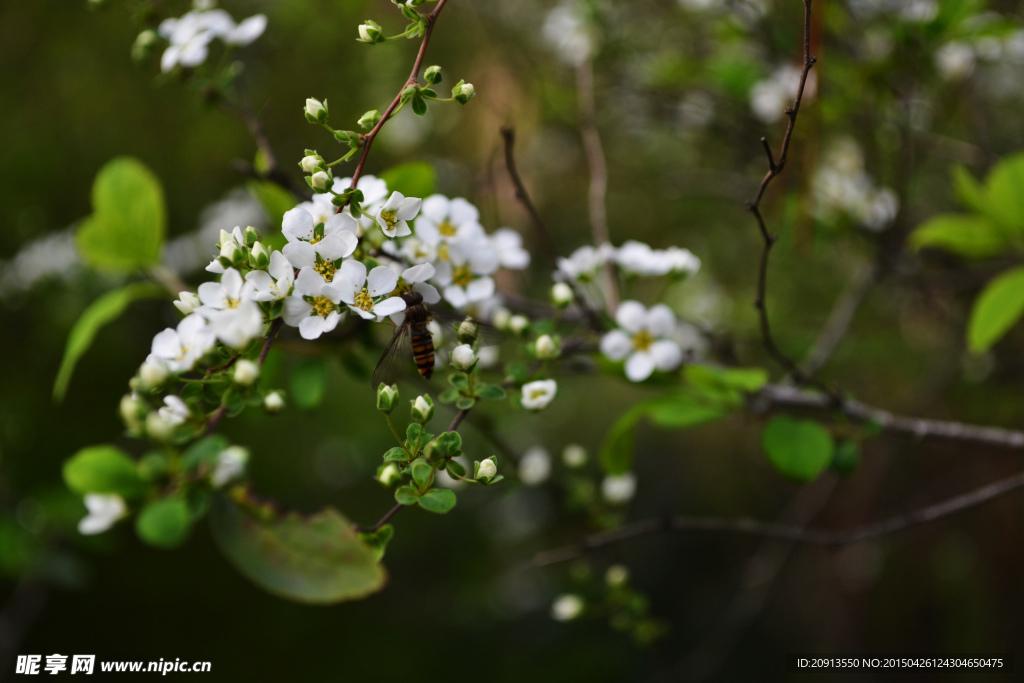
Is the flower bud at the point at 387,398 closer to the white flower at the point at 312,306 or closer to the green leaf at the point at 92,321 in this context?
the white flower at the point at 312,306

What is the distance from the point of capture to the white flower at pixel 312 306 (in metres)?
0.79

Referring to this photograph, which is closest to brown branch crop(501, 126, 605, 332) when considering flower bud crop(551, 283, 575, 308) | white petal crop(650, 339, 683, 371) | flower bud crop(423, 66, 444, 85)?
flower bud crop(551, 283, 575, 308)

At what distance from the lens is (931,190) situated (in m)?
3.03

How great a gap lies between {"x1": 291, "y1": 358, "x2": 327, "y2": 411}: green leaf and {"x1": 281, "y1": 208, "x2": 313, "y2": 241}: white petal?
418 mm

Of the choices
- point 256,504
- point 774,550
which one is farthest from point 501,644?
point 256,504

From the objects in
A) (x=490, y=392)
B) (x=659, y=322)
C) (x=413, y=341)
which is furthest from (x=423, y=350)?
(x=659, y=322)

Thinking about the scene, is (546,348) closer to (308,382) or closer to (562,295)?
(562,295)

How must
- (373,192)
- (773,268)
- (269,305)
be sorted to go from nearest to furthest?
(269,305) < (373,192) < (773,268)

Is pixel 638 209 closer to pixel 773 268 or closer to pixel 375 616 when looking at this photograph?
pixel 773 268

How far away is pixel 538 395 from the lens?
934 mm

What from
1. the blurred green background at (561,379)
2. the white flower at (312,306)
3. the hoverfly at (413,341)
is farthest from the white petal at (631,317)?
the blurred green background at (561,379)

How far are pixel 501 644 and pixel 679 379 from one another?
3019 mm

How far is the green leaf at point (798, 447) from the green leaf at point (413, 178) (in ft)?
2.50

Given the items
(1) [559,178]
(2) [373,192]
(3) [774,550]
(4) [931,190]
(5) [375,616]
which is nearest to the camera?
(2) [373,192]
